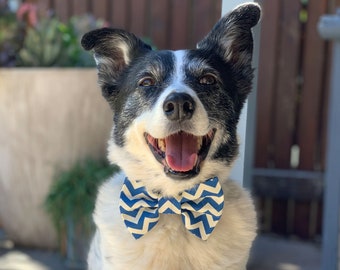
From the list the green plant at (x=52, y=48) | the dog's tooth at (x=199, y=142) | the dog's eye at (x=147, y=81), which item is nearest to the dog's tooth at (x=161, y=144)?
the dog's tooth at (x=199, y=142)

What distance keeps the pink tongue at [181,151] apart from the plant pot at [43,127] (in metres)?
1.69

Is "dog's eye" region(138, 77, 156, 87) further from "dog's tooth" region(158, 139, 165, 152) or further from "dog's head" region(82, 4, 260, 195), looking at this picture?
"dog's tooth" region(158, 139, 165, 152)

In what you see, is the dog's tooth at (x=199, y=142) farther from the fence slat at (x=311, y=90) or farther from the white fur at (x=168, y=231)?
the fence slat at (x=311, y=90)

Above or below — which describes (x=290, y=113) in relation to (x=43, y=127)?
above

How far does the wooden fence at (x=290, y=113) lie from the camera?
412 centimetres

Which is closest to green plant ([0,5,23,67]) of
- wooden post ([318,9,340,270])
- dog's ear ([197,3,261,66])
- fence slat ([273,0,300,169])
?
fence slat ([273,0,300,169])

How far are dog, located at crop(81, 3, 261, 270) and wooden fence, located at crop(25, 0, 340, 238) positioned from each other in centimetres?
205

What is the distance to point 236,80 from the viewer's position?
2199mm

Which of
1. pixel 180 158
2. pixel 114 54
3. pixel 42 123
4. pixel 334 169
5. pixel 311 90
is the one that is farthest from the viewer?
pixel 311 90

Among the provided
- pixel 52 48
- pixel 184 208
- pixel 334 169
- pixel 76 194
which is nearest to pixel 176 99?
pixel 184 208

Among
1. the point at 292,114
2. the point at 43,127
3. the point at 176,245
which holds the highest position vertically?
the point at 292,114

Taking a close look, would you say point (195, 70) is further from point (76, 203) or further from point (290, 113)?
point (290, 113)

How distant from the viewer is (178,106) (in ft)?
6.03

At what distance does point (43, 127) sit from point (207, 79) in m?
1.83
